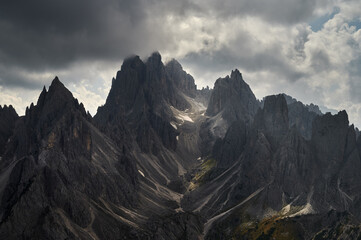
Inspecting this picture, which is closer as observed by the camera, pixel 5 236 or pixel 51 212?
pixel 5 236

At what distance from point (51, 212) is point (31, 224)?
10515mm

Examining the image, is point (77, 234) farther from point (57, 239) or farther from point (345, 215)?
point (345, 215)

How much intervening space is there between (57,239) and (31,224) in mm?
17177

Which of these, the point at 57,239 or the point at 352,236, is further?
the point at 57,239

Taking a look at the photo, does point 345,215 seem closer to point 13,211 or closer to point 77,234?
point 77,234

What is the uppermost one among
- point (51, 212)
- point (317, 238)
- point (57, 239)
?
point (51, 212)

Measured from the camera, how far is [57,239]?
188125 mm

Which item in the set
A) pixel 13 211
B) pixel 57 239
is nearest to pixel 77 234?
pixel 57 239

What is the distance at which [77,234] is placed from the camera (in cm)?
19950

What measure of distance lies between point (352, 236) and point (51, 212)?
141 meters

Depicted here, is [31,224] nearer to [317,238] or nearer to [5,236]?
[5,236]

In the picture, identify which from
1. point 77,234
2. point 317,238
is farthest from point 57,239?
point 317,238

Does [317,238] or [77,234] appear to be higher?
[77,234]

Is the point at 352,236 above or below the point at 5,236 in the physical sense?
below
